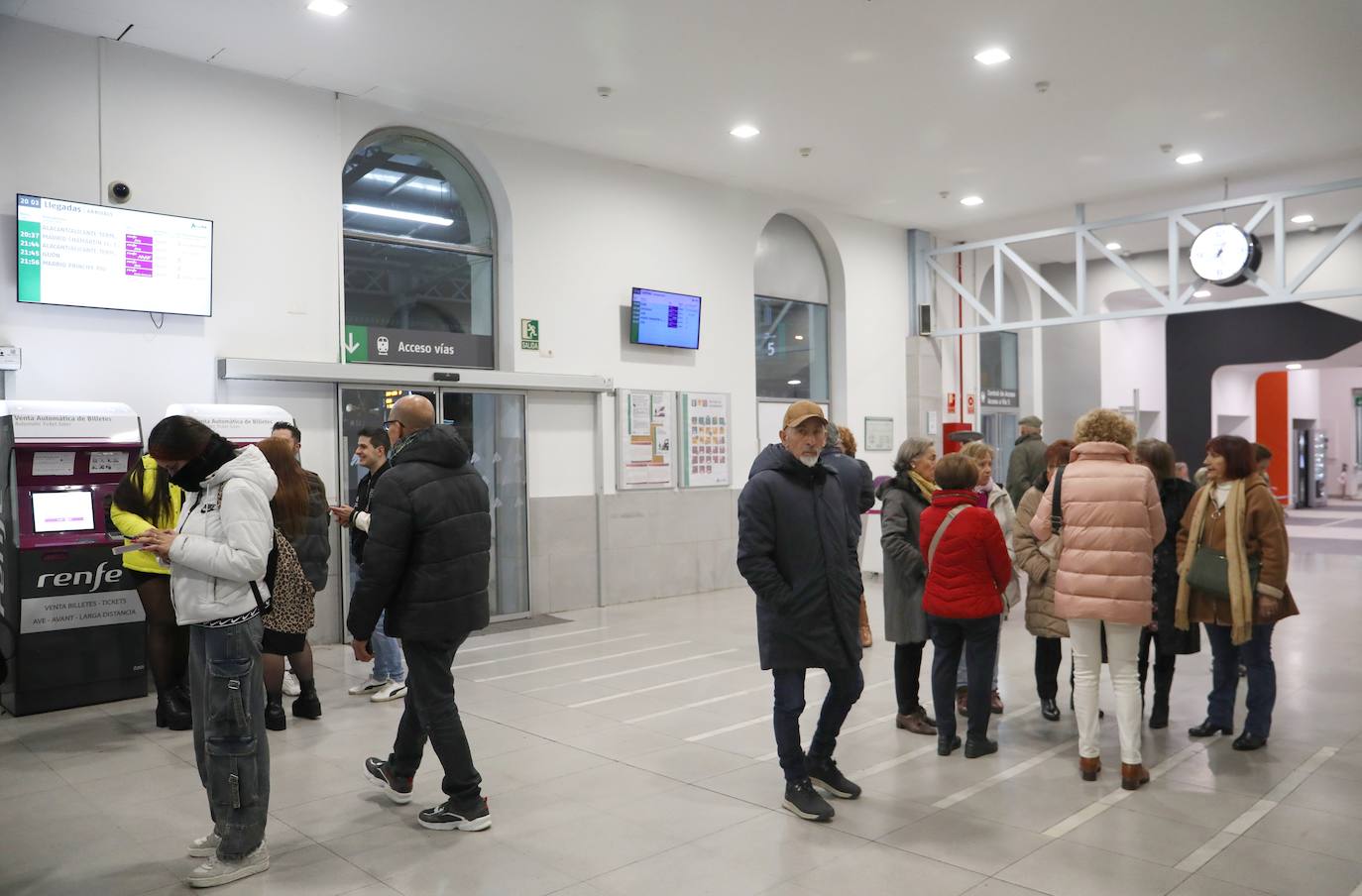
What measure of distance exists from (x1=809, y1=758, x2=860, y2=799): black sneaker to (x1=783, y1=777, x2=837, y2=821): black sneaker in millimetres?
123

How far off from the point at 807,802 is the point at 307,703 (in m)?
2.55

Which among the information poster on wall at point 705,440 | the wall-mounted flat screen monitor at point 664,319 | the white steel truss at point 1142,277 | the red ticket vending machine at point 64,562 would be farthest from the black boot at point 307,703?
the white steel truss at point 1142,277

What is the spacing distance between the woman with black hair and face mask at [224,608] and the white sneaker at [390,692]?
2.02m

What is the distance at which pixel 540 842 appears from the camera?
10.6ft

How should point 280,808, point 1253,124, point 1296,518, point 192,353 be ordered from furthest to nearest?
point 1296,518
point 1253,124
point 192,353
point 280,808

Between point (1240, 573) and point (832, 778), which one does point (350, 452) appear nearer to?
point (832, 778)

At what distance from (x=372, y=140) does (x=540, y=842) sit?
18.5 feet

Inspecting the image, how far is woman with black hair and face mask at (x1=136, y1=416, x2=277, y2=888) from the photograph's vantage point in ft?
9.25

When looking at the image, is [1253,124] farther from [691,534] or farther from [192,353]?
[192,353]

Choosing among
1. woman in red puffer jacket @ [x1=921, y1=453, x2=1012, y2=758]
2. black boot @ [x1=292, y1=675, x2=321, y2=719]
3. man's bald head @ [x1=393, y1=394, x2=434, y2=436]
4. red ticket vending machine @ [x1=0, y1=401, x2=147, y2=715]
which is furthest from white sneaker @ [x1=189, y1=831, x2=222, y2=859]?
woman in red puffer jacket @ [x1=921, y1=453, x2=1012, y2=758]

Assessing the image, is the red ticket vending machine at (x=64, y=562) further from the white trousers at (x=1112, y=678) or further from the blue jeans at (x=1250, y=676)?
the blue jeans at (x=1250, y=676)

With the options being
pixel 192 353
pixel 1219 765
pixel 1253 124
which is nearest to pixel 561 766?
pixel 1219 765

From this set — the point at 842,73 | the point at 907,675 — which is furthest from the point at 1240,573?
the point at 842,73

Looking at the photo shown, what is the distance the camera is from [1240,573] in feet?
12.9
